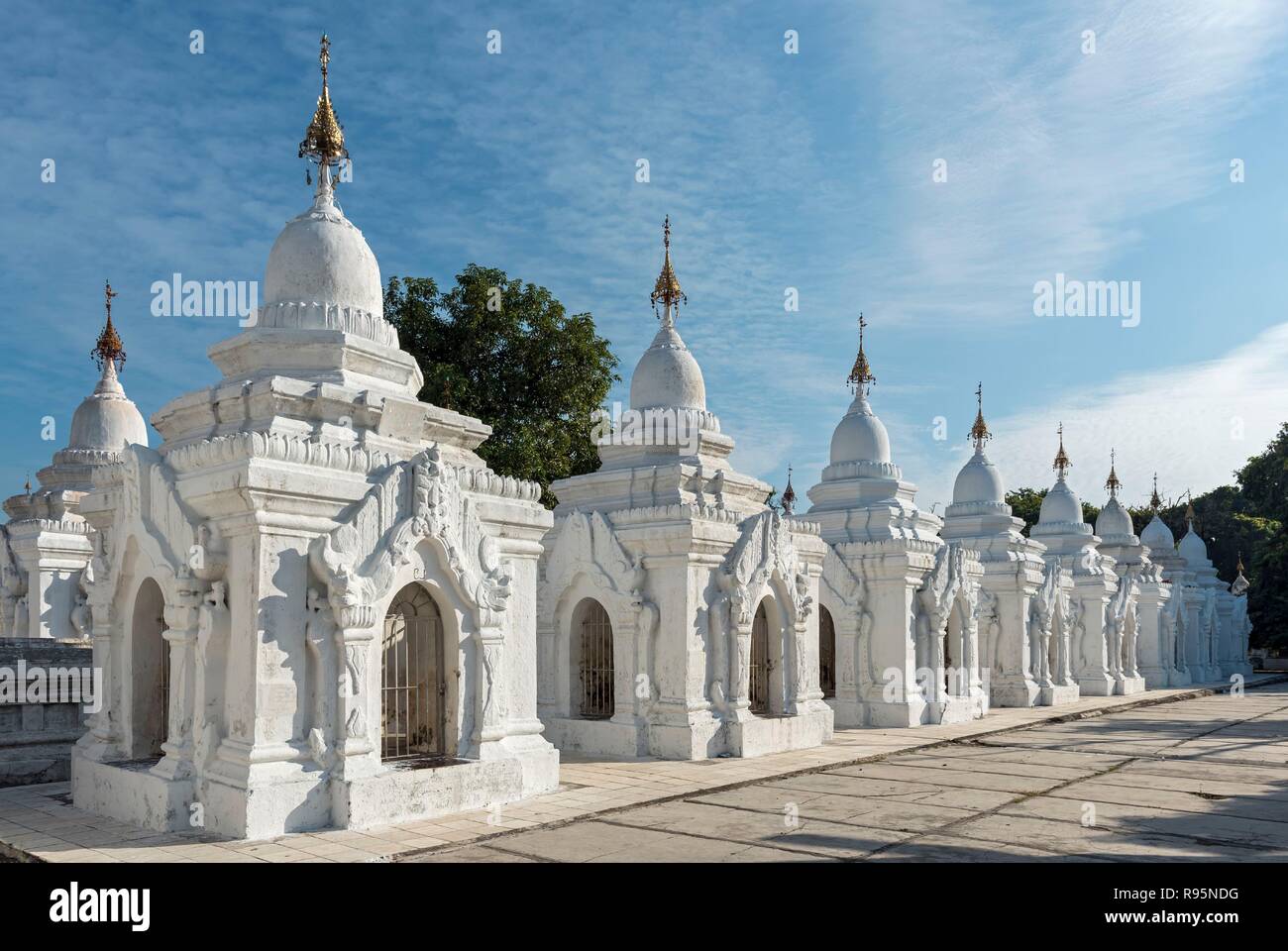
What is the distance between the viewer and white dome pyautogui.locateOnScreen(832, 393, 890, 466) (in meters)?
24.2

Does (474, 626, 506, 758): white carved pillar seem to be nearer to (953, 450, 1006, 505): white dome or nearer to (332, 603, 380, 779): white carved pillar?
(332, 603, 380, 779): white carved pillar

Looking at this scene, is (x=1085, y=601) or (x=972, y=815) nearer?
(x=972, y=815)

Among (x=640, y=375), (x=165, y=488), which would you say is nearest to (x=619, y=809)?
(x=165, y=488)

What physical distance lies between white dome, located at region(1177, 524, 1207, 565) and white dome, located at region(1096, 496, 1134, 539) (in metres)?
8.69

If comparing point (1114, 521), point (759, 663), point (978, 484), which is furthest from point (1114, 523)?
point (759, 663)

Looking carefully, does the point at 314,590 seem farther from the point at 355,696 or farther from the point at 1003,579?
the point at 1003,579

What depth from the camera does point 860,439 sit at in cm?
2427

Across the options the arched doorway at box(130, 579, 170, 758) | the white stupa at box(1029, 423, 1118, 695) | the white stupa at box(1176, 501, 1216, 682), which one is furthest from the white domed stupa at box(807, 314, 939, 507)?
the white stupa at box(1176, 501, 1216, 682)

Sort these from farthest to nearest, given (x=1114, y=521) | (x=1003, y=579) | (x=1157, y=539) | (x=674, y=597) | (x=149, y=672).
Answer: (x=1157, y=539), (x=1114, y=521), (x=1003, y=579), (x=674, y=597), (x=149, y=672)

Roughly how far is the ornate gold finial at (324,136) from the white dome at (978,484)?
68.2 feet

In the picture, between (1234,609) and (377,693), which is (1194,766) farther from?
(1234,609)

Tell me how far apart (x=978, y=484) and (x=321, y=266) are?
21269 mm

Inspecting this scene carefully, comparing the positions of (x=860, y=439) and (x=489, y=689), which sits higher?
(x=860, y=439)

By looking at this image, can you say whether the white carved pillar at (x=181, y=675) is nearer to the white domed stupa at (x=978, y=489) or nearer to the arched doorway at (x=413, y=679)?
the arched doorway at (x=413, y=679)
